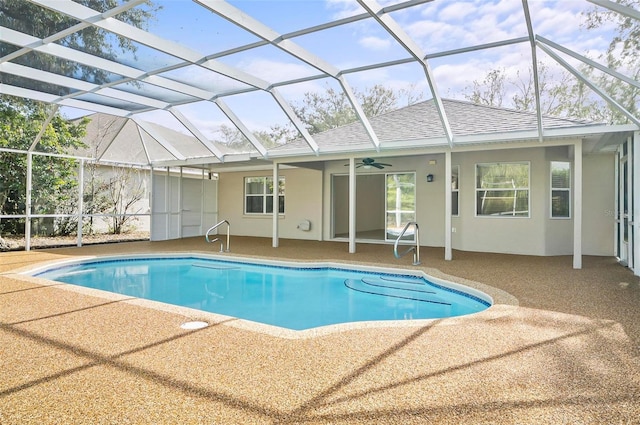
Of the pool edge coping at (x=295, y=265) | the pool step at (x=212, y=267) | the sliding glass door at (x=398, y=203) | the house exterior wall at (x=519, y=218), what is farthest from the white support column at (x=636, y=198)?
the pool step at (x=212, y=267)

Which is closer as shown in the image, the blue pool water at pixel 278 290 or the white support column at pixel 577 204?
the blue pool water at pixel 278 290

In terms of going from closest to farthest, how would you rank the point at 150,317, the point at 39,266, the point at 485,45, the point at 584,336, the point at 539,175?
the point at 584,336 → the point at 150,317 → the point at 485,45 → the point at 39,266 → the point at 539,175

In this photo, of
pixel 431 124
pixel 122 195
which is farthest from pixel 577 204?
pixel 122 195

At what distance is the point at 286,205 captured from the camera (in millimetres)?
14422

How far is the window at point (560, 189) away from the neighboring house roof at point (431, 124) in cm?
170

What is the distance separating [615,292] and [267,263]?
6.36m

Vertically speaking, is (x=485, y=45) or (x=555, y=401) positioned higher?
(x=485, y=45)

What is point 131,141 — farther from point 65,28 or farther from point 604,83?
point 604,83

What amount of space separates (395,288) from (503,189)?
15.8 feet

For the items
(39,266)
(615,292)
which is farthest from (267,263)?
(615,292)

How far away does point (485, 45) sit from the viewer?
6.18m

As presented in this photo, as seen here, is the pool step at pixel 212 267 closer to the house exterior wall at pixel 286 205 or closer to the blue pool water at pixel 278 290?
the blue pool water at pixel 278 290

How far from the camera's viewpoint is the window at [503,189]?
9.93 meters

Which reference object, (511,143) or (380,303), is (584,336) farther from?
(511,143)
